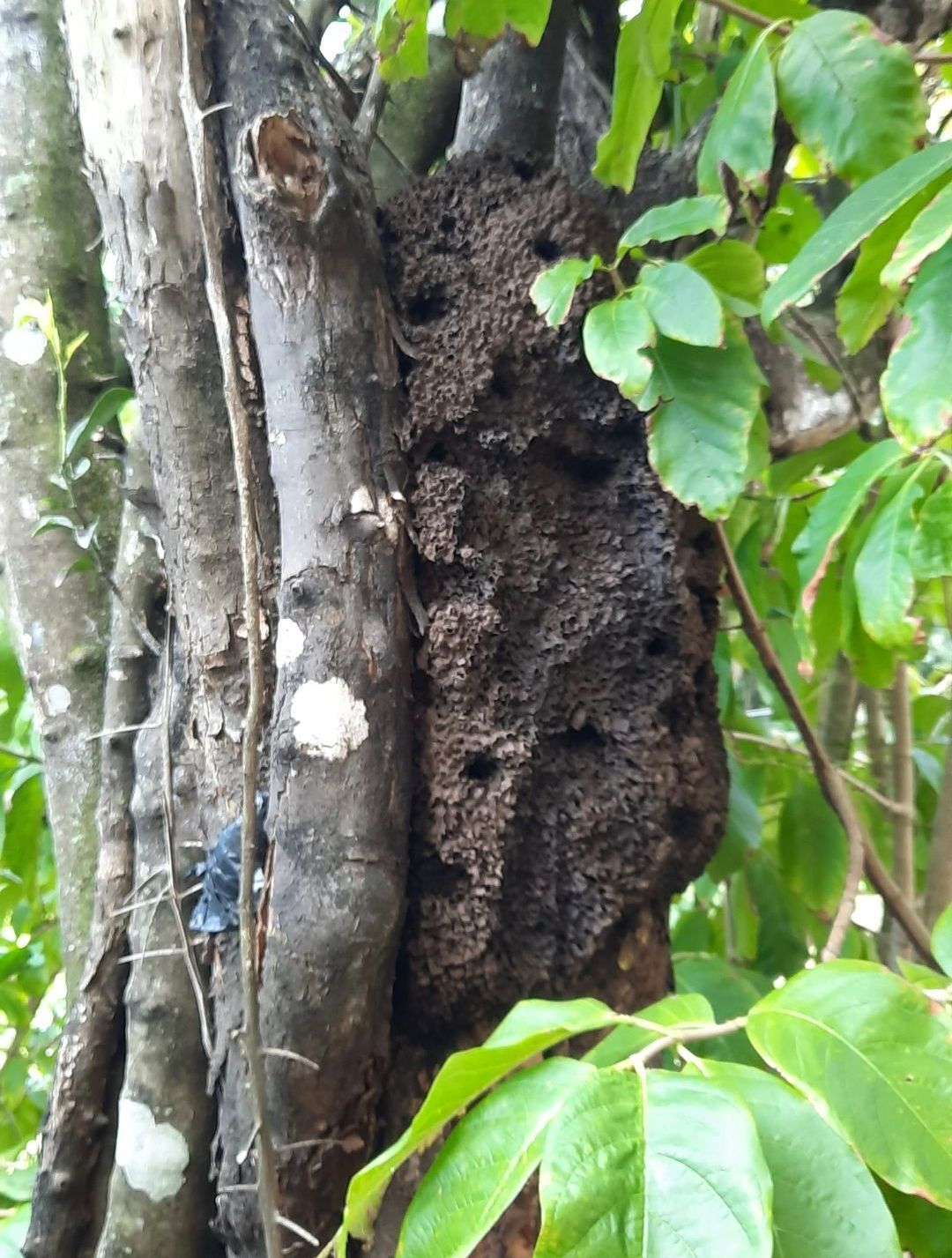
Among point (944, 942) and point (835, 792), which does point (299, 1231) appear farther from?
point (835, 792)

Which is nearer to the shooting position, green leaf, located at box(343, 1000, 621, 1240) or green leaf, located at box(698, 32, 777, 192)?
green leaf, located at box(343, 1000, 621, 1240)

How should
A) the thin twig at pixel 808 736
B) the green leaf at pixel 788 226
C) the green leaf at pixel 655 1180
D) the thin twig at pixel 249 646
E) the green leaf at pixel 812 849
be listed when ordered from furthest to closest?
1. the green leaf at pixel 812 849
2. the green leaf at pixel 788 226
3. the thin twig at pixel 808 736
4. the thin twig at pixel 249 646
5. the green leaf at pixel 655 1180

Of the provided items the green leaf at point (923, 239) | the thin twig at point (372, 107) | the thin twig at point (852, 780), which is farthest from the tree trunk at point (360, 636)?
the thin twig at point (852, 780)

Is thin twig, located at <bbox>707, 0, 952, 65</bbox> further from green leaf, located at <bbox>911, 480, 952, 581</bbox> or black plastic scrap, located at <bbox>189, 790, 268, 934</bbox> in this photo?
black plastic scrap, located at <bbox>189, 790, 268, 934</bbox>

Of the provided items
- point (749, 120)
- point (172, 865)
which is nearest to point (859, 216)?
point (749, 120)

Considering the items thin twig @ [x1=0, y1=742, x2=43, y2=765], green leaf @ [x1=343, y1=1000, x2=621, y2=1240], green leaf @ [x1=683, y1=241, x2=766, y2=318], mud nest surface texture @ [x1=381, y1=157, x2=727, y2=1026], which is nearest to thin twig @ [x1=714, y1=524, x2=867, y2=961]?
mud nest surface texture @ [x1=381, y1=157, x2=727, y2=1026]

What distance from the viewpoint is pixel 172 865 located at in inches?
32.3

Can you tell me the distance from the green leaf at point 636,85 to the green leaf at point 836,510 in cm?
34

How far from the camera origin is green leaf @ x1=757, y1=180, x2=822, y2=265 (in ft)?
3.72

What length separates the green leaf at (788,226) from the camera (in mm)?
1133

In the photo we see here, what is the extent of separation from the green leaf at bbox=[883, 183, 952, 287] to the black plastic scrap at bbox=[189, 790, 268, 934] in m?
0.61

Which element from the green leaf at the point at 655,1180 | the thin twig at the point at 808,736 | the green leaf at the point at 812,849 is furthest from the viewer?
the green leaf at the point at 812,849

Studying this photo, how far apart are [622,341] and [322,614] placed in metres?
0.33

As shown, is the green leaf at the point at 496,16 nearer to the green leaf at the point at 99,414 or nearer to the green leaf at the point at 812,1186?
the green leaf at the point at 99,414
